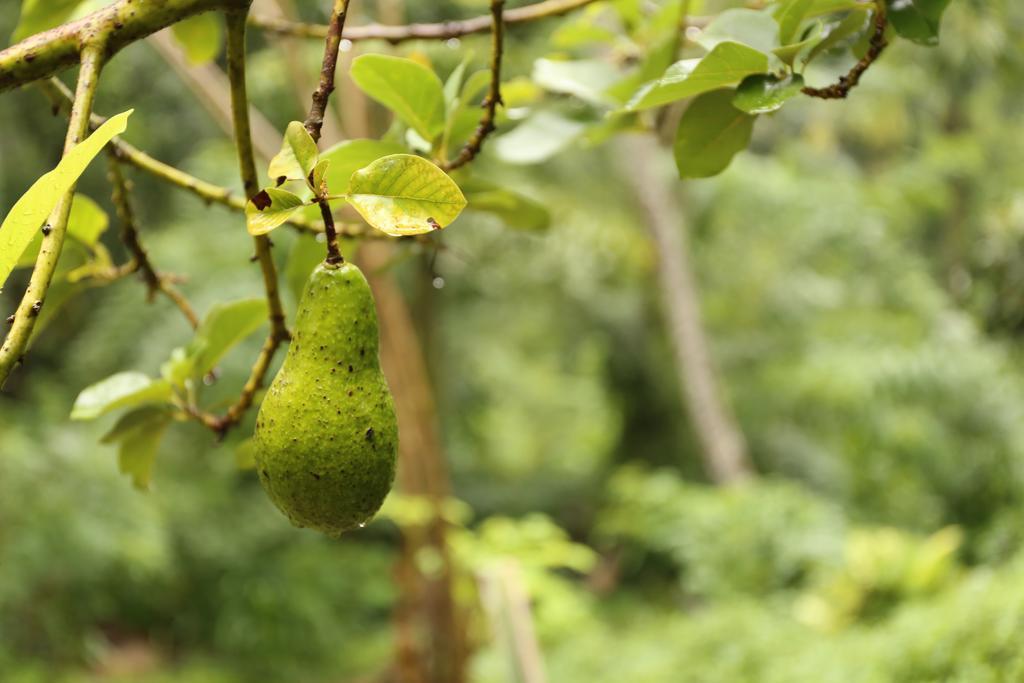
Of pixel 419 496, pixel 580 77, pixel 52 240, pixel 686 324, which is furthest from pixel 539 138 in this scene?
pixel 686 324

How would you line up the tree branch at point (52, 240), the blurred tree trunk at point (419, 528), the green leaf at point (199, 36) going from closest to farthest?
the tree branch at point (52, 240), the green leaf at point (199, 36), the blurred tree trunk at point (419, 528)

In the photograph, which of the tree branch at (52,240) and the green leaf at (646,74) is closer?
the tree branch at (52,240)

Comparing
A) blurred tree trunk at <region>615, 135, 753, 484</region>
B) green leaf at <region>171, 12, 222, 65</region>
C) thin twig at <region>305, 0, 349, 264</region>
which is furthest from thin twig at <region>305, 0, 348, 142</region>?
Answer: blurred tree trunk at <region>615, 135, 753, 484</region>

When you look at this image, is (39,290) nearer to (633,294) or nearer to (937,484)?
(937,484)

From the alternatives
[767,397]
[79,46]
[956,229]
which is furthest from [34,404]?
[956,229]

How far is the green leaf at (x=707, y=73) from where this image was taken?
26 centimetres

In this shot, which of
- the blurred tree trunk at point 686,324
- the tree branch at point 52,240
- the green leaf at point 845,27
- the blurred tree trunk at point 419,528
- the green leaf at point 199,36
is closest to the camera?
the tree branch at point 52,240

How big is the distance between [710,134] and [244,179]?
0.16 metres

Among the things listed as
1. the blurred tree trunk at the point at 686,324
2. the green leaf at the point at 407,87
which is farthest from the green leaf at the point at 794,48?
the blurred tree trunk at the point at 686,324

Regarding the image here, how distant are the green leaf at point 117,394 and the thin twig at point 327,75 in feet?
0.43

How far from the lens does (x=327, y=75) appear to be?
0.22 metres

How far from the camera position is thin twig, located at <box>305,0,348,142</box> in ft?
0.71

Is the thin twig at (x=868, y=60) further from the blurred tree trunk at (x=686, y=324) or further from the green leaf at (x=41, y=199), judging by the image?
the blurred tree trunk at (x=686, y=324)

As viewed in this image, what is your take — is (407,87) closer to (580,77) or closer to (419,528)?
(580,77)
